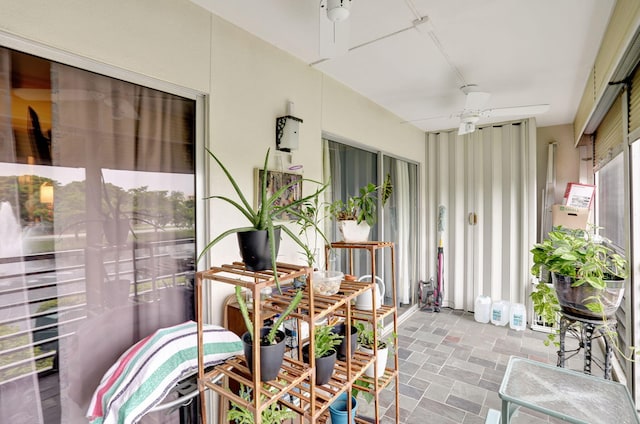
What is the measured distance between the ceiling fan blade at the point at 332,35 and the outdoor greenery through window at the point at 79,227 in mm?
787

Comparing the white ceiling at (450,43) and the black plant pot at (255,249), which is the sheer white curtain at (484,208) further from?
the black plant pot at (255,249)

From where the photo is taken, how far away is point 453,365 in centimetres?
281

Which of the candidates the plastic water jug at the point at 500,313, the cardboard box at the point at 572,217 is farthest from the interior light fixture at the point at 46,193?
the plastic water jug at the point at 500,313

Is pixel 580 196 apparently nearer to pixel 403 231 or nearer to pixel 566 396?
pixel 403 231

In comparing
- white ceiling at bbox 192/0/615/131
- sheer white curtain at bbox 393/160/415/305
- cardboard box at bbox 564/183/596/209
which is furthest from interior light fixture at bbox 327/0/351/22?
cardboard box at bbox 564/183/596/209

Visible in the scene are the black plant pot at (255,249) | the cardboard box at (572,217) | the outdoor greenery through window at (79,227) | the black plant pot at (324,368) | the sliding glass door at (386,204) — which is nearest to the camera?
the black plant pot at (255,249)

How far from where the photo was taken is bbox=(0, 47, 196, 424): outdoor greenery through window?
1136mm

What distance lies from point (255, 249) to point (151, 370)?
0.62 meters

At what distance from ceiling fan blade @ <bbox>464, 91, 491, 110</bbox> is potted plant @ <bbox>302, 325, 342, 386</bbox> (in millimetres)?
2129

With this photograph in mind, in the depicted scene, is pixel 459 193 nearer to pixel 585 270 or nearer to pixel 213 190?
pixel 585 270

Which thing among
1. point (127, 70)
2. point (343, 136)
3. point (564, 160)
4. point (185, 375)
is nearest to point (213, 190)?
point (127, 70)

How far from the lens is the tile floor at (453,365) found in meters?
2.20

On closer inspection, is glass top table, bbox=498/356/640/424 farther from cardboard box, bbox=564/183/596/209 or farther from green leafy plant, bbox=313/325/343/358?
cardboard box, bbox=564/183/596/209

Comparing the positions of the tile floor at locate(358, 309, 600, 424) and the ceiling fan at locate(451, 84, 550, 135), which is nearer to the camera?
the tile floor at locate(358, 309, 600, 424)
